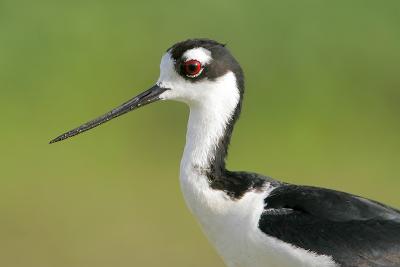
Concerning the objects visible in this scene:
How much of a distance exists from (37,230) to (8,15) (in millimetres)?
2484

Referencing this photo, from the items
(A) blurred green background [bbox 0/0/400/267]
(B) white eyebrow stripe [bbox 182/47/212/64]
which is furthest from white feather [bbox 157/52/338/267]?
(A) blurred green background [bbox 0/0/400/267]

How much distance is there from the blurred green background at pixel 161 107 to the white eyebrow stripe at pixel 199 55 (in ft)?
14.3

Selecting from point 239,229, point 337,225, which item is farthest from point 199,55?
point 337,225

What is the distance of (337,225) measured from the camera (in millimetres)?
7125

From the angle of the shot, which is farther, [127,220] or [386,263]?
[127,220]

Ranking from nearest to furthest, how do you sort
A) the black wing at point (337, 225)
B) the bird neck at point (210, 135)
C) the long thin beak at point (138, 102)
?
the black wing at point (337, 225)
the bird neck at point (210, 135)
the long thin beak at point (138, 102)

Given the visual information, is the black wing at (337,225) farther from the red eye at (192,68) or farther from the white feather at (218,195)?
the red eye at (192,68)

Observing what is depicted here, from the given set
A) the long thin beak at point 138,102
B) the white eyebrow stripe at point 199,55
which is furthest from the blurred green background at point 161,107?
the white eyebrow stripe at point 199,55

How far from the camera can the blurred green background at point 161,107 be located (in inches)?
476

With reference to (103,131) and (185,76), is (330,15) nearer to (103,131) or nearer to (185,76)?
(103,131)

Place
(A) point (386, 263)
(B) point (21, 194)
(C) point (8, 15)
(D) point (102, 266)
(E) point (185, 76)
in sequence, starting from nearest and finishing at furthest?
(A) point (386, 263) → (E) point (185, 76) → (D) point (102, 266) → (B) point (21, 194) → (C) point (8, 15)

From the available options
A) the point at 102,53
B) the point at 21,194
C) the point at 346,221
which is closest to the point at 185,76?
the point at 346,221

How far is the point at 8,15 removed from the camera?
13.1 meters

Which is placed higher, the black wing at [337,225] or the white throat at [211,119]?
the white throat at [211,119]
